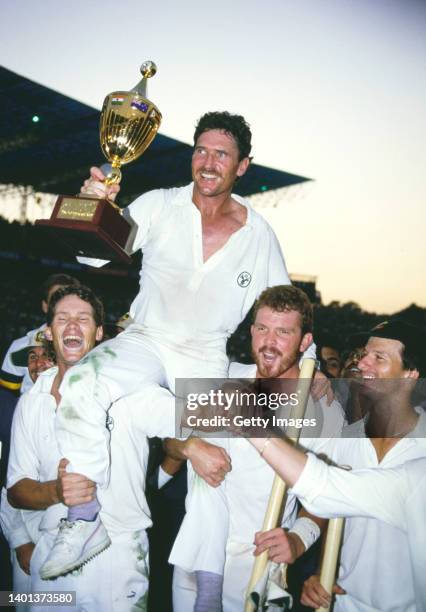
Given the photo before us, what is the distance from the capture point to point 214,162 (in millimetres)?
2879

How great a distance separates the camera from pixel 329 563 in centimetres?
239

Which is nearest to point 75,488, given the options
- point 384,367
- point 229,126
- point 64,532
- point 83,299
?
point 64,532

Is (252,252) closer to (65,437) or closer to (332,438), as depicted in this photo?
(332,438)

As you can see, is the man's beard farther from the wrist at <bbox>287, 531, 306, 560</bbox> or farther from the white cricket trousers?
the wrist at <bbox>287, 531, 306, 560</bbox>

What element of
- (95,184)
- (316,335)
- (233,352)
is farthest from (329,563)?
(233,352)

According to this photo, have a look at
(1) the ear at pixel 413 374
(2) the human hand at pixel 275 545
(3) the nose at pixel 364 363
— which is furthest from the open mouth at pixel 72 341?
(1) the ear at pixel 413 374

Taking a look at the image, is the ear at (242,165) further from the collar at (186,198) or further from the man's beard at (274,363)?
the man's beard at (274,363)

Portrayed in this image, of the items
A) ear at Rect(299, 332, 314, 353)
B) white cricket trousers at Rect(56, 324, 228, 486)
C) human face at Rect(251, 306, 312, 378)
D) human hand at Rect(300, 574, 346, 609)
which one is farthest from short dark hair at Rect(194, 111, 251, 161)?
human hand at Rect(300, 574, 346, 609)

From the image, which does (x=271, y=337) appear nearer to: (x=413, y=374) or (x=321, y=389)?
(x=321, y=389)

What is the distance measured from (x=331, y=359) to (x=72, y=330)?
11.5 ft

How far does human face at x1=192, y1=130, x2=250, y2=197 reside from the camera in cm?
287

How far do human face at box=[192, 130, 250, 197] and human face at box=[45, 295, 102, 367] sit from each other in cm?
122

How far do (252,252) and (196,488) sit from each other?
4.79 ft

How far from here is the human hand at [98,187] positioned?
2676 mm
